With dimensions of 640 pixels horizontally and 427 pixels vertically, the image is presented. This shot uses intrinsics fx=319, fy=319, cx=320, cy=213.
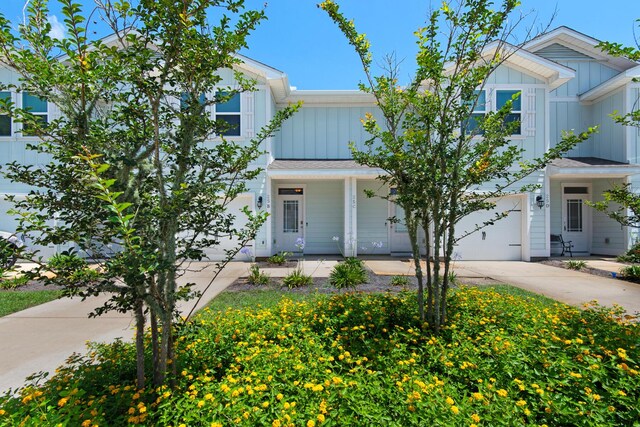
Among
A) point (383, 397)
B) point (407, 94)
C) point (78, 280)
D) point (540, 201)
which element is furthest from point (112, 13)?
point (540, 201)

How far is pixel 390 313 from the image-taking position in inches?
148

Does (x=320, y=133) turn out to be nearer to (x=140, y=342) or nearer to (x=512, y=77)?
(x=512, y=77)

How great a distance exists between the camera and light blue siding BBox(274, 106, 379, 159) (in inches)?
479

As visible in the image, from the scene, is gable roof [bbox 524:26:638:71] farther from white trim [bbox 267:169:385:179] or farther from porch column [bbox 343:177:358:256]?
porch column [bbox 343:177:358:256]

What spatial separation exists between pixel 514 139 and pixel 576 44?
5.45 m

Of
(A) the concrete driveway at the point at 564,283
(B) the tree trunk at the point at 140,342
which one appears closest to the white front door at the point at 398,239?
(A) the concrete driveway at the point at 564,283

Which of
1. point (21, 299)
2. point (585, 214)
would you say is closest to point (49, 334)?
point (21, 299)

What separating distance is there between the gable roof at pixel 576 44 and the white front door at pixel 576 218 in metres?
4.84

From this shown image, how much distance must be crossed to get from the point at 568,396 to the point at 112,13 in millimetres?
4071

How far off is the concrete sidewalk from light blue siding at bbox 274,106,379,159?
24.7 ft

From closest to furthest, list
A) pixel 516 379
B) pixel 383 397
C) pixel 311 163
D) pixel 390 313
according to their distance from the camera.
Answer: pixel 383 397 < pixel 516 379 < pixel 390 313 < pixel 311 163

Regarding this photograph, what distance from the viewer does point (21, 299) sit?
5.95 meters

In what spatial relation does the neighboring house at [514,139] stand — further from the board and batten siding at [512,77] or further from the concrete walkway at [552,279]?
the concrete walkway at [552,279]

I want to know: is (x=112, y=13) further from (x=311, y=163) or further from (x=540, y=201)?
(x=540, y=201)
